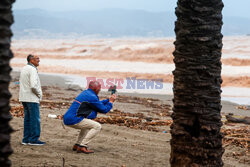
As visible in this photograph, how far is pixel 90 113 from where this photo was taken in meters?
7.66

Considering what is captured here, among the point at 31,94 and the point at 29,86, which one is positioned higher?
the point at 29,86

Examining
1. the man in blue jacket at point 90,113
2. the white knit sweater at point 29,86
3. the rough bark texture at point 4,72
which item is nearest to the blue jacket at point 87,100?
the man in blue jacket at point 90,113

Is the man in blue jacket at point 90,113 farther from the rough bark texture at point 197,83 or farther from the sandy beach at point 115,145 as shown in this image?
the rough bark texture at point 197,83

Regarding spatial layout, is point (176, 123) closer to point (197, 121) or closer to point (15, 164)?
point (197, 121)

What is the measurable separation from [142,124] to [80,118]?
15.4ft

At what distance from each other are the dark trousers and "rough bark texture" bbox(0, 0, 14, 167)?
401 cm

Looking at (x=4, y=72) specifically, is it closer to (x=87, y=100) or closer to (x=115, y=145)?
(x=87, y=100)

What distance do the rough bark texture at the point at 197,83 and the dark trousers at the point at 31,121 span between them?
10.9 ft

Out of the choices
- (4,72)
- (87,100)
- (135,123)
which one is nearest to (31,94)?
(87,100)

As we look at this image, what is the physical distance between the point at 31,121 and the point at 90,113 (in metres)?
1.14

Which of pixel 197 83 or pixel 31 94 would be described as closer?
pixel 197 83

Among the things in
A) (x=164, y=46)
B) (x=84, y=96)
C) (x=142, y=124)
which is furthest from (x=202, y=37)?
(x=164, y=46)

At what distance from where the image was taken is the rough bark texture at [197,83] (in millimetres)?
5105

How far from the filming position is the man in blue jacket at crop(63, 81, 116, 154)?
290 inches
